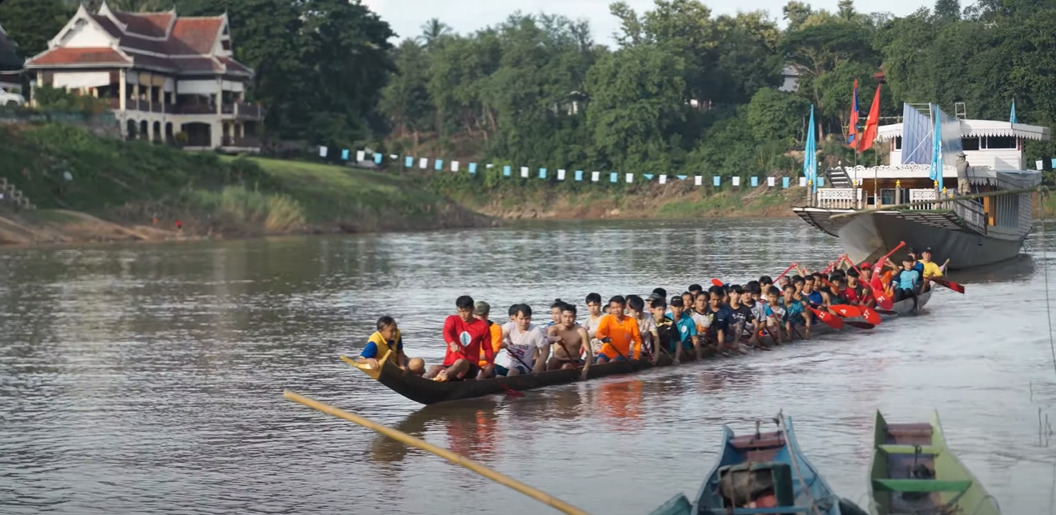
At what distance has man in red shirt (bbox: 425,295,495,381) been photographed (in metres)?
17.5

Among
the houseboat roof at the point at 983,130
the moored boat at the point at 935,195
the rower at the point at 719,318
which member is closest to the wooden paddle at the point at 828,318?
the rower at the point at 719,318

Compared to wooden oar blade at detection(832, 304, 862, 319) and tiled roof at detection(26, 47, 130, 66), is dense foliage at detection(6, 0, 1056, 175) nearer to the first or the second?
tiled roof at detection(26, 47, 130, 66)

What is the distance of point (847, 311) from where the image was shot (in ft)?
84.0

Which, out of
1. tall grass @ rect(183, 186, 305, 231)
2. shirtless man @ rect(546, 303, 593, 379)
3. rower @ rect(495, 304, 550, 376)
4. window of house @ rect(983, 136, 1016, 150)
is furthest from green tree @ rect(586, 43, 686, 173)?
rower @ rect(495, 304, 550, 376)

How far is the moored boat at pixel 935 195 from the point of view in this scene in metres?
36.5

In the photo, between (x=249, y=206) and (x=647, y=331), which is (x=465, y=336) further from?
(x=249, y=206)

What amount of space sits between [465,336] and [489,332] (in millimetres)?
338

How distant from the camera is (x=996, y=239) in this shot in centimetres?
4075

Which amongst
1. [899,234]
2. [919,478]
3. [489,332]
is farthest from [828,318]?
[919,478]

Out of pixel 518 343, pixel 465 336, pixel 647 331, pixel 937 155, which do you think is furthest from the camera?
pixel 937 155

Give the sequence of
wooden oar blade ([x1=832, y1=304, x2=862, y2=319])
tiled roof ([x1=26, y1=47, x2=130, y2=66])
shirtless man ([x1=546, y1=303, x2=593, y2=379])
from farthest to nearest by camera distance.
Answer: tiled roof ([x1=26, y1=47, x2=130, y2=66]), wooden oar blade ([x1=832, y1=304, x2=862, y2=319]), shirtless man ([x1=546, y1=303, x2=593, y2=379])

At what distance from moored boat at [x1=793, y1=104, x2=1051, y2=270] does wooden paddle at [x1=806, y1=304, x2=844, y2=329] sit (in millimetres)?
9137

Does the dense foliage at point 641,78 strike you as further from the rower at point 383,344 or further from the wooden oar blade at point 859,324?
the rower at point 383,344

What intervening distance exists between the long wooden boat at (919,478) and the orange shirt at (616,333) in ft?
24.3
